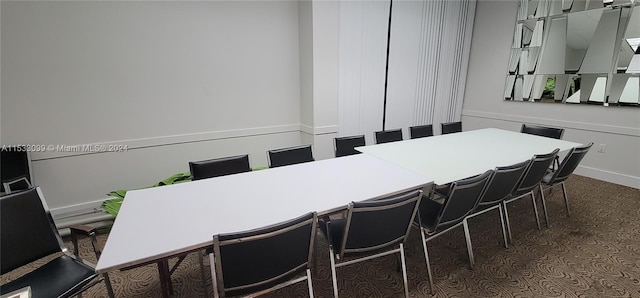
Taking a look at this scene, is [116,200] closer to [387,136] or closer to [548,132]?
[387,136]

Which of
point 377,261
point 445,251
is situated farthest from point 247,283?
point 445,251

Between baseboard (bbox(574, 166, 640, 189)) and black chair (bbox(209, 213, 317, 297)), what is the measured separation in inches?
188

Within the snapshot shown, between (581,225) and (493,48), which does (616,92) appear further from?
(581,225)

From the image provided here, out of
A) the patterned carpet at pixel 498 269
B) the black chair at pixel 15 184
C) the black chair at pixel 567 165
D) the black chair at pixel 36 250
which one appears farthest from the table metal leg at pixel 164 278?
the black chair at pixel 567 165

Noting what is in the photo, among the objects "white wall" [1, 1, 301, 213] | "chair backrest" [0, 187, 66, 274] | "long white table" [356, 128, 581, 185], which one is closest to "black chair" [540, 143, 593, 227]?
"long white table" [356, 128, 581, 185]

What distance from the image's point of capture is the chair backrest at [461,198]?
5.78 ft

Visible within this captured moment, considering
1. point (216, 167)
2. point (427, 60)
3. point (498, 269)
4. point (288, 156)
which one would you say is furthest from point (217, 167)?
point (427, 60)

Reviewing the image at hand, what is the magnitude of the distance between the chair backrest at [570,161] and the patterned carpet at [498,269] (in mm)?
516

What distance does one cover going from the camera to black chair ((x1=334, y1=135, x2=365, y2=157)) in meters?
2.93

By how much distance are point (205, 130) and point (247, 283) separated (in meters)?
2.50

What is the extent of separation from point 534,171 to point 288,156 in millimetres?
2169

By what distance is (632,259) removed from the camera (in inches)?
89.4

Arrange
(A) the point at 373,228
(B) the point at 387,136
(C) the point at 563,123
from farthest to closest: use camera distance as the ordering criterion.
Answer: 1. (C) the point at 563,123
2. (B) the point at 387,136
3. (A) the point at 373,228

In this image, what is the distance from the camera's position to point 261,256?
1.27 meters
